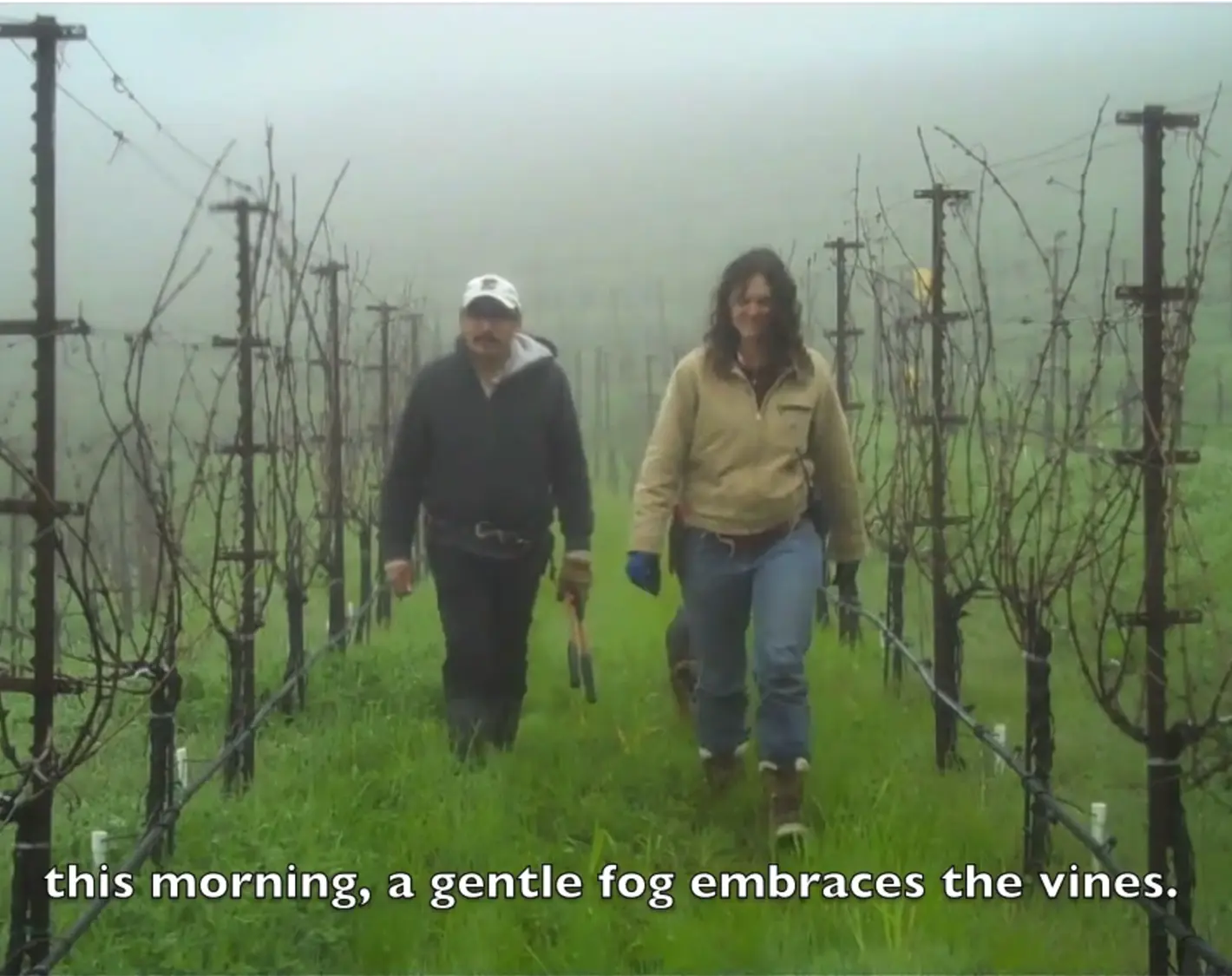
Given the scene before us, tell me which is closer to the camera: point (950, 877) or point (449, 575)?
point (950, 877)

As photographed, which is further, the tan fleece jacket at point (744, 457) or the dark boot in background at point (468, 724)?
Result: the dark boot in background at point (468, 724)

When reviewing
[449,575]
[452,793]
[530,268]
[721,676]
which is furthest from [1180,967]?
[530,268]

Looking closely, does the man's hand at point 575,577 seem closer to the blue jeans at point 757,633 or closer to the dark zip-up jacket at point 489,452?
the dark zip-up jacket at point 489,452

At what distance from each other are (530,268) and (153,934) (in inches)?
83.6

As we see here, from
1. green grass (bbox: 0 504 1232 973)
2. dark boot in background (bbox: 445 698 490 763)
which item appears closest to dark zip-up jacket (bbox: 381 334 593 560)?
dark boot in background (bbox: 445 698 490 763)

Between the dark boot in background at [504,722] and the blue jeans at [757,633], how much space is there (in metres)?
0.51

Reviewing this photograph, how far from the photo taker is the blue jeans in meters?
2.74

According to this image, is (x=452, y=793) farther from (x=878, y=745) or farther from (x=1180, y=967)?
(x=1180, y=967)

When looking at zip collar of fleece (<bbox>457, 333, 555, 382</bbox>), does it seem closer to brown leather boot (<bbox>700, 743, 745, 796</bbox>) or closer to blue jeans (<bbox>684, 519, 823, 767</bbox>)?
blue jeans (<bbox>684, 519, 823, 767</bbox>)

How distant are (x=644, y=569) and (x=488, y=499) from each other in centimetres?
52

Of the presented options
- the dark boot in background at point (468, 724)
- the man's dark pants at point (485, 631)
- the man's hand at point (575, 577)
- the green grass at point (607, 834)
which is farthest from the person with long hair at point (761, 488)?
the dark boot in background at point (468, 724)

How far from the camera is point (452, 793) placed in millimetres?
2801

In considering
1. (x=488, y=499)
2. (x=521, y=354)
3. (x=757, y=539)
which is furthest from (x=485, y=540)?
(x=757, y=539)

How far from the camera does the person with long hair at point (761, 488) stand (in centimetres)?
275
